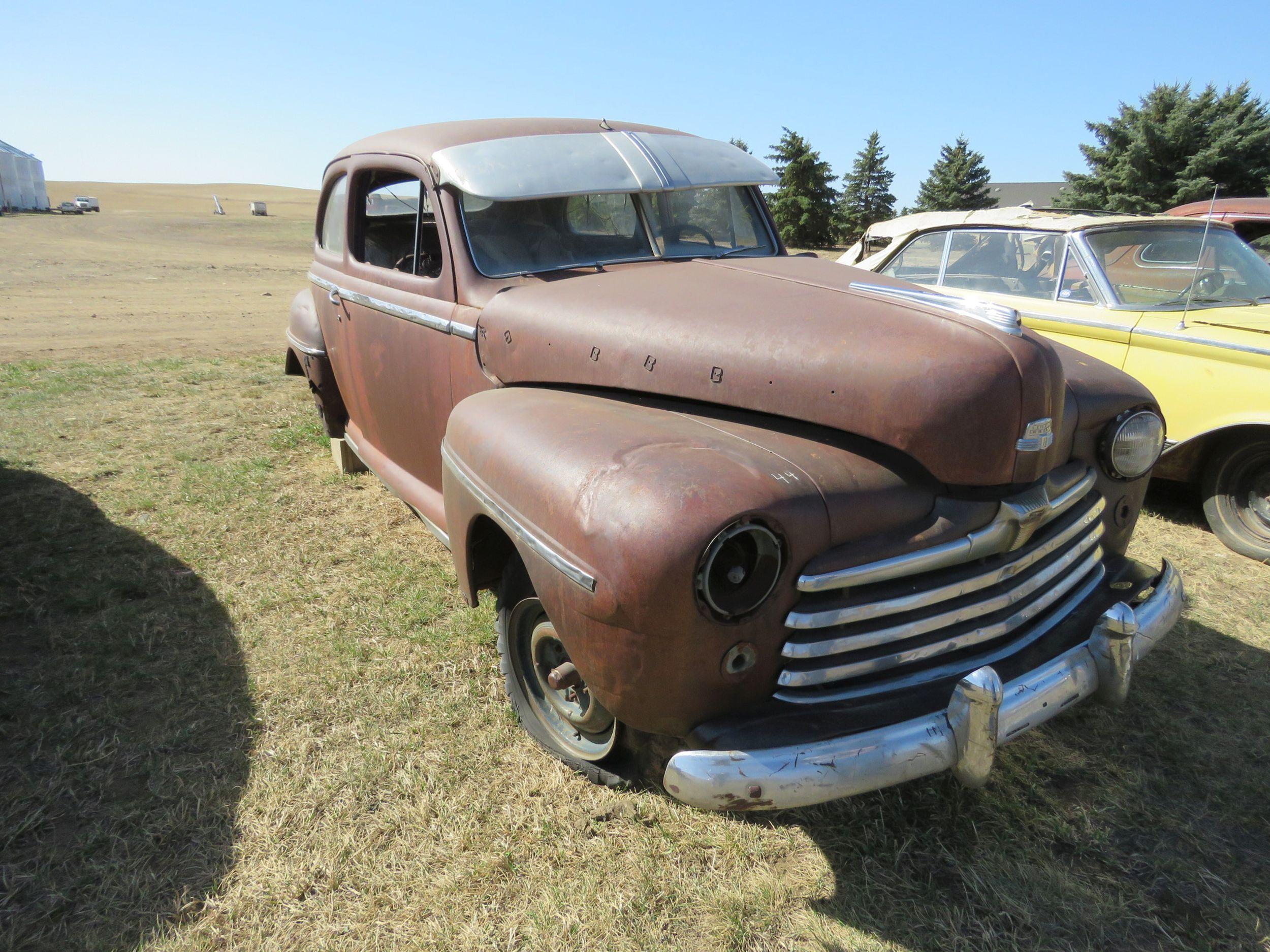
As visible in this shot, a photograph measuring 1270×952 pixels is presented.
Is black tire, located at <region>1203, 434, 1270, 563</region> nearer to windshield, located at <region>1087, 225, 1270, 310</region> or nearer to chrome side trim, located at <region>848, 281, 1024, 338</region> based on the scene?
windshield, located at <region>1087, 225, 1270, 310</region>

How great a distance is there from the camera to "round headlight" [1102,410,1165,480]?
2535 mm

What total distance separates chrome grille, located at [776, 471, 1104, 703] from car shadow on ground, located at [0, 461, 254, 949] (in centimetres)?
→ 168

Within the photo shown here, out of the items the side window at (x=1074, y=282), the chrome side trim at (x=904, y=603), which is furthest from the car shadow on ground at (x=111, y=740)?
the side window at (x=1074, y=282)

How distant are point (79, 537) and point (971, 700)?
4201 mm

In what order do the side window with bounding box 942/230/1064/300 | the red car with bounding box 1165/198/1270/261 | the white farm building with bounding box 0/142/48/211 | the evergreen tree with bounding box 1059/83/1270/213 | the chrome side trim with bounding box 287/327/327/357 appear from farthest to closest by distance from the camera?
1. the white farm building with bounding box 0/142/48/211
2. the evergreen tree with bounding box 1059/83/1270/213
3. the red car with bounding box 1165/198/1270/261
4. the side window with bounding box 942/230/1064/300
5. the chrome side trim with bounding box 287/327/327/357

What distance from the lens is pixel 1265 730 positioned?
276 cm

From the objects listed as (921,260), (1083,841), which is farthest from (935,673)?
(921,260)

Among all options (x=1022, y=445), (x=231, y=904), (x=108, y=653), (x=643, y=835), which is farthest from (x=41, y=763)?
(x=1022, y=445)

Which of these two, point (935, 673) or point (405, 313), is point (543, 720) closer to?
point (935, 673)

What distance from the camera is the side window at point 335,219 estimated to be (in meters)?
4.11

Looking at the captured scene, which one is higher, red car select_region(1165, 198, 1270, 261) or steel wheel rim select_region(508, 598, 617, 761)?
red car select_region(1165, 198, 1270, 261)

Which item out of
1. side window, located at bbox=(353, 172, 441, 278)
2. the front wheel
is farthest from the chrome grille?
side window, located at bbox=(353, 172, 441, 278)

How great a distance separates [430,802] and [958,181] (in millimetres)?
35493

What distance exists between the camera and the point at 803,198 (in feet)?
37.8
